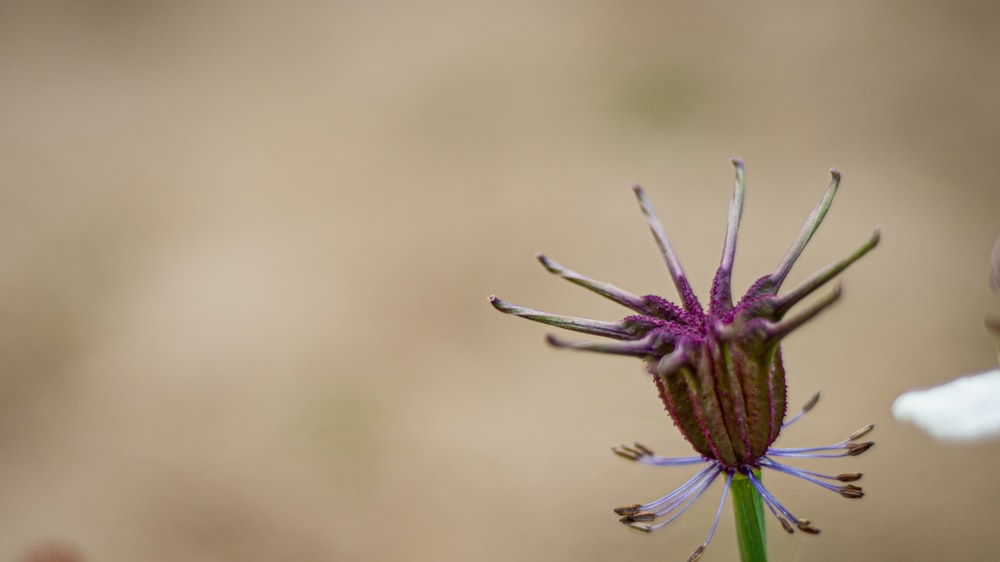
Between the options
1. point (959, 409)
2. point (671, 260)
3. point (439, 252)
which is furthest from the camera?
point (439, 252)

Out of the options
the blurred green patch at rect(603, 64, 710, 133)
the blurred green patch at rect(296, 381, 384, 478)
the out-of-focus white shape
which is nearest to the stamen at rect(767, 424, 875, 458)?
the out-of-focus white shape

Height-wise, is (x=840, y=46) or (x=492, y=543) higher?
(x=840, y=46)

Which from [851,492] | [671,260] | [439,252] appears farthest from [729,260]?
[439,252]

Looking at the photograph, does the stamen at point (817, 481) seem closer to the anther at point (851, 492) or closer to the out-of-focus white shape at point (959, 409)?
the anther at point (851, 492)

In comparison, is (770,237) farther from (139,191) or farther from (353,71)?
(139,191)

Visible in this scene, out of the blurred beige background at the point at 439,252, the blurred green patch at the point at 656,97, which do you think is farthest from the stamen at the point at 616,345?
the blurred green patch at the point at 656,97

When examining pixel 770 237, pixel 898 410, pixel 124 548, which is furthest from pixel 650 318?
pixel 770 237

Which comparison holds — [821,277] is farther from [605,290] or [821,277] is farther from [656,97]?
[656,97]
